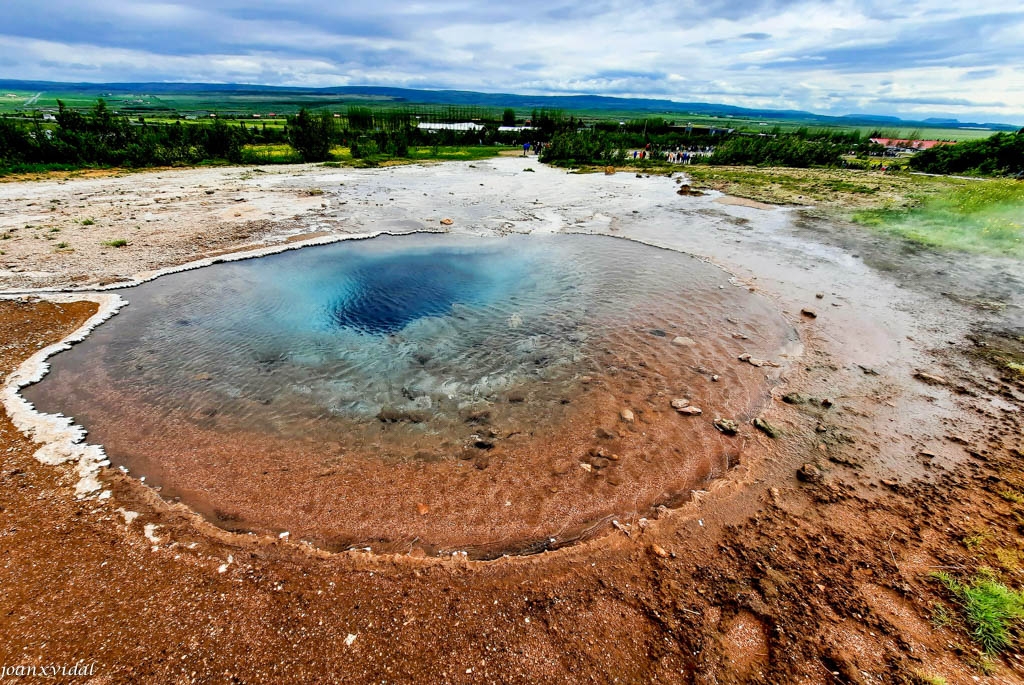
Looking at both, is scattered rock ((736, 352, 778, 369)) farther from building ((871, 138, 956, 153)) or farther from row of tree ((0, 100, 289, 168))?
building ((871, 138, 956, 153))

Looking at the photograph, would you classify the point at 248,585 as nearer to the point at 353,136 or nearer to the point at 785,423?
the point at 785,423

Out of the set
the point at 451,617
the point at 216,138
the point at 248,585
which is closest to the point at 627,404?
the point at 451,617

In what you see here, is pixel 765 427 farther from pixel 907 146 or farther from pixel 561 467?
pixel 907 146

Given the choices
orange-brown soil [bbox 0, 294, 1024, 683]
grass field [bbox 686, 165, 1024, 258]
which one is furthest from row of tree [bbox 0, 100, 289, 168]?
grass field [bbox 686, 165, 1024, 258]

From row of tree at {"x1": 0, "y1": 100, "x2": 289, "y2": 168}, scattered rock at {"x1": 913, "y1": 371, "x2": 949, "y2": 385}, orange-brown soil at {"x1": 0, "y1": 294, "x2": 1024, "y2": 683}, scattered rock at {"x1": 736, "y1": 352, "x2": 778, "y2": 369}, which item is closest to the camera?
orange-brown soil at {"x1": 0, "y1": 294, "x2": 1024, "y2": 683}

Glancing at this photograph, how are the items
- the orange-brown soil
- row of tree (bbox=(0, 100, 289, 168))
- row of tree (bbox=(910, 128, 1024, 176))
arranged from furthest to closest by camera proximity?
row of tree (bbox=(910, 128, 1024, 176)), row of tree (bbox=(0, 100, 289, 168)), the orange-brown soil

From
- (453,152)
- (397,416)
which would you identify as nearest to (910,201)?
(397,416)
